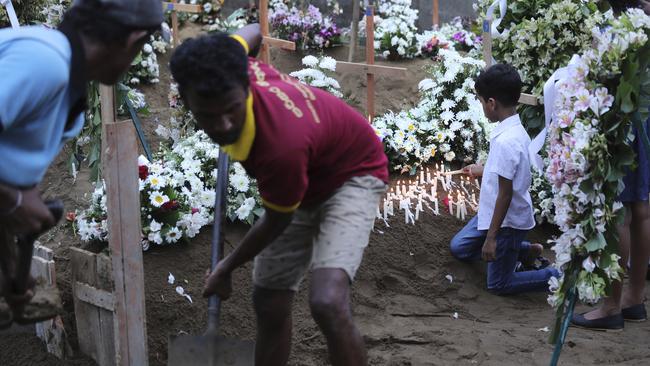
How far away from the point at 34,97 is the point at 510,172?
133 inches

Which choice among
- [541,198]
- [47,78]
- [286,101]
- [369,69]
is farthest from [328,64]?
[47,78]

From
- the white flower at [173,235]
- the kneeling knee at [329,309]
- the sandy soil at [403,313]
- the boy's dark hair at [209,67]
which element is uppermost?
the boy's dark hair at [209,67]

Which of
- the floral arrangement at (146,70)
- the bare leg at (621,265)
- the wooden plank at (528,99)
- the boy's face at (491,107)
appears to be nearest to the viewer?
the bare leg at (621,265)

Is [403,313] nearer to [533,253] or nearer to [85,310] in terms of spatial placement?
[533,253]

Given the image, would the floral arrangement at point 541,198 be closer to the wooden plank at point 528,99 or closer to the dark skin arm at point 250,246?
the wooden plank at point 528,99

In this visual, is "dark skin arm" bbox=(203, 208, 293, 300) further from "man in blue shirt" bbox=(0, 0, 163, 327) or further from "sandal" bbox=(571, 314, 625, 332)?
"sandal" bbox=(571, 314, 625, 332)

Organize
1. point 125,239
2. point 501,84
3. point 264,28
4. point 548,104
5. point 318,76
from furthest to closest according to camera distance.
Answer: point 264,28 < point 318,76 < point 501,84 < point 548,104 < point 125,239

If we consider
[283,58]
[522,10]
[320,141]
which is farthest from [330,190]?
[283,58]

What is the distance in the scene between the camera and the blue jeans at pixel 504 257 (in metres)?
5.35

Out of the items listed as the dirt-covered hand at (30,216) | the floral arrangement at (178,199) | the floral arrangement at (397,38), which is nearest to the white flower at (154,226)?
the floral arrangement at (178,199)

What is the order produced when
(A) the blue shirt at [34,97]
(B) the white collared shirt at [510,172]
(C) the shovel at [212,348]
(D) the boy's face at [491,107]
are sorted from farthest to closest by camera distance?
(D) the boy's face at [491,107], (B) the white collared shirt at [510,172], (C) the shovel at [212,348], (A) the blue shirt at [34,97]

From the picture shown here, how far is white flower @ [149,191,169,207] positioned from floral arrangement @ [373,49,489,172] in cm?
192

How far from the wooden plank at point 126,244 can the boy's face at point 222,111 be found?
1379mm

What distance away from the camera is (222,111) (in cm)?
276
